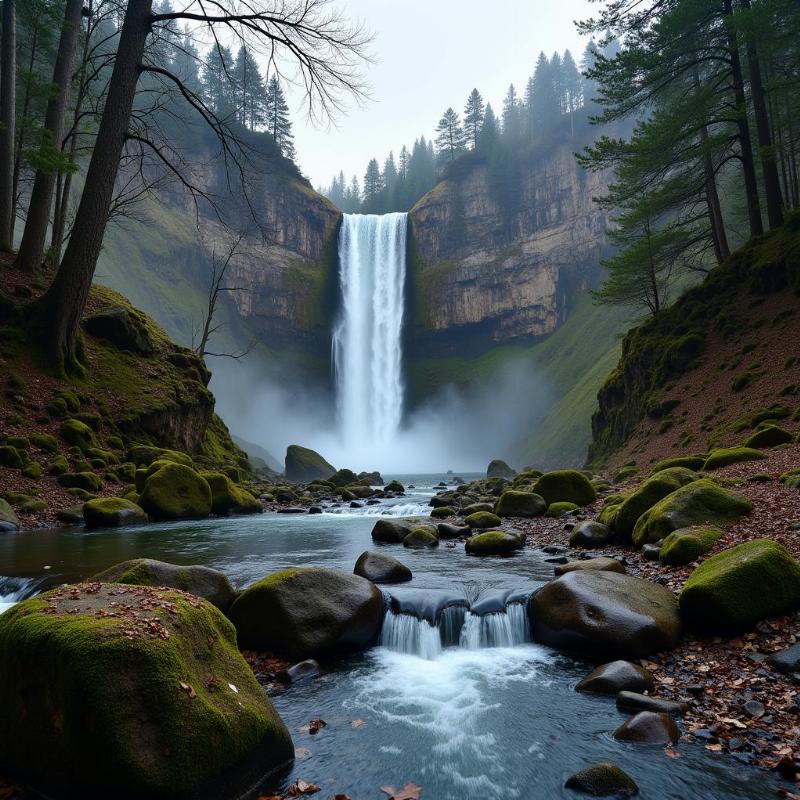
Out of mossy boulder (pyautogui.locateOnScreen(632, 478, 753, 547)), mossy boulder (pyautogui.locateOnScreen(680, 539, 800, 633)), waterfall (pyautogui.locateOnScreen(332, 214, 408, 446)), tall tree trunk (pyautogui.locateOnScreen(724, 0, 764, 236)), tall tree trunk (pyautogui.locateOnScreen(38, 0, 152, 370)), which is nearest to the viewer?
mossy boulder (pyautogui.locateOnScreen(680, 539, 800, 633))

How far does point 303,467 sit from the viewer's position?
39812 millimetres

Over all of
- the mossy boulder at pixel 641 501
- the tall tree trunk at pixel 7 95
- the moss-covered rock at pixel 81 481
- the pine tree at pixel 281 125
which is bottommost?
the mossy boulder at pixel 641 501

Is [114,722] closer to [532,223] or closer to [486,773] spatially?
[486,773]

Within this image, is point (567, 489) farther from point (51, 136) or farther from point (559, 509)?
point (51, 136)

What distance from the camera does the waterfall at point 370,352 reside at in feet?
211

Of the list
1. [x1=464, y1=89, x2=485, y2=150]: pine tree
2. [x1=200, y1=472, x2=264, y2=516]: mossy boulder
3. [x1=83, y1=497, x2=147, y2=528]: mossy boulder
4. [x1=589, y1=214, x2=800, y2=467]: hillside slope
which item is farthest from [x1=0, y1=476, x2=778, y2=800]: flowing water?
[x1=464, y1=89, x2=485, y2=150]: pine tree

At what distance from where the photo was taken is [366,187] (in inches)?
3898

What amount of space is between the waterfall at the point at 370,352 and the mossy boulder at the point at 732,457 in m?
51.8

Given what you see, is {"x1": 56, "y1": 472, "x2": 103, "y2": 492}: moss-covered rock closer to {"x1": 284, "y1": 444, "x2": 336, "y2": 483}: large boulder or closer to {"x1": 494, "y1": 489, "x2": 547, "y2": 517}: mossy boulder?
{"x1": 494, "y1": 489, "x2": 547, "y2": 517}: mossy boulder

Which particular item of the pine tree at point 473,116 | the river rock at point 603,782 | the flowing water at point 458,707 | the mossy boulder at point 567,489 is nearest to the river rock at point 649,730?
the flowing water at point 458,707

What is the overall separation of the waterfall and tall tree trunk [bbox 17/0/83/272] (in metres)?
46.2

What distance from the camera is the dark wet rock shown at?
436 cm

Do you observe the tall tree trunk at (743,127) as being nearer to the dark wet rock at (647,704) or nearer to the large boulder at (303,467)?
the dark wet rock at (647,704)

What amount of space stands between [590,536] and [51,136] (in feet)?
67.4
